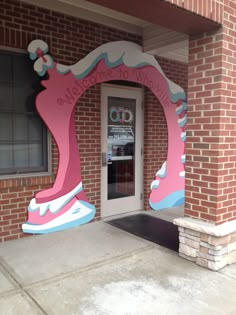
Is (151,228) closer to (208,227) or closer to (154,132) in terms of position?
(208,227)

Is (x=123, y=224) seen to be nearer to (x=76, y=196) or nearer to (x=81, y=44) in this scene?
(x=76, y=196)

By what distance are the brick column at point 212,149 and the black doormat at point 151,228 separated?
0.54 metres

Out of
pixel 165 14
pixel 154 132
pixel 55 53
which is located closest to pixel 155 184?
pixel 154 132

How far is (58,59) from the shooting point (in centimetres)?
A: 411

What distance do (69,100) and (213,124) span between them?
6.72 ft

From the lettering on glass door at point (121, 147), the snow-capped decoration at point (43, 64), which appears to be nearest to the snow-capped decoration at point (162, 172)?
the lettering on glass door at point (121, 147)

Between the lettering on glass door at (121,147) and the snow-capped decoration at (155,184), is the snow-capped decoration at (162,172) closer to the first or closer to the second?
the snow-capped decoration at (155,184)

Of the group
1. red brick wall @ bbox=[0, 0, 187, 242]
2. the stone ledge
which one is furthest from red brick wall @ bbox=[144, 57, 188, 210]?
the stone ledge

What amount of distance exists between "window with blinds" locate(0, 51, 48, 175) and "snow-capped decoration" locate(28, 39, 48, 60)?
4.3 inches

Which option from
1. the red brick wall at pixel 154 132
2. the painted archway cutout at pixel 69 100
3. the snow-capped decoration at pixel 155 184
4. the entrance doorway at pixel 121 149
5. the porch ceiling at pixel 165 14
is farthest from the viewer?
the snow-capped decoration at pixel 155 184

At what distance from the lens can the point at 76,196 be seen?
4418 mm

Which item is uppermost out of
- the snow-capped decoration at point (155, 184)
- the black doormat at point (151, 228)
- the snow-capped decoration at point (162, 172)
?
the snow-capped decoration at point (162, 172)

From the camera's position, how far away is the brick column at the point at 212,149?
308cm

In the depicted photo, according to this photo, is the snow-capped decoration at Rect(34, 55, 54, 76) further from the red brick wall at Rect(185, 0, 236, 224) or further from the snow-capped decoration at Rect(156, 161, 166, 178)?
the snow-capped decoration at Rect(156, 161, 166, 178)
